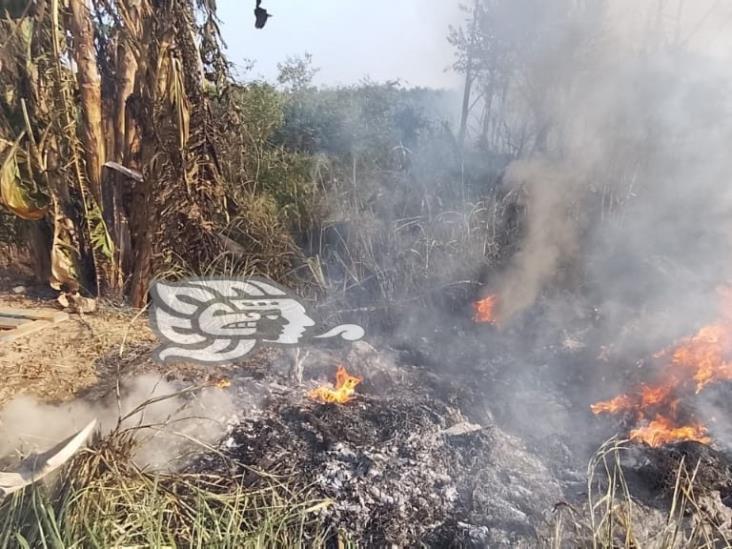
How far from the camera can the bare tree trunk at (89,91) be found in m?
5.12

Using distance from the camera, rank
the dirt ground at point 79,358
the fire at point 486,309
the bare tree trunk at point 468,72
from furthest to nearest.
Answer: the bare tree trunk at point 468,72 < the fire at point 486,309 < the dirt ground at point 79,358

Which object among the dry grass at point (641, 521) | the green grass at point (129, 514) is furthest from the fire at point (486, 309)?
the green grass at point (129, 514)

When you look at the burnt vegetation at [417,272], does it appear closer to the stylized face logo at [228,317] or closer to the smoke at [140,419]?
the smoke at [140,419]

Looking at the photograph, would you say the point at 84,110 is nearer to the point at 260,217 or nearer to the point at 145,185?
the point at 145,185

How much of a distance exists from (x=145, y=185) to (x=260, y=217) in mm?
1363

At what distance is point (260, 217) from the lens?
630cm

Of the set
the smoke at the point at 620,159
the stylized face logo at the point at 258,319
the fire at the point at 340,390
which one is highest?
the smoke at the point at 620,159

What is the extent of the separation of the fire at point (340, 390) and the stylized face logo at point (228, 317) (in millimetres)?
876

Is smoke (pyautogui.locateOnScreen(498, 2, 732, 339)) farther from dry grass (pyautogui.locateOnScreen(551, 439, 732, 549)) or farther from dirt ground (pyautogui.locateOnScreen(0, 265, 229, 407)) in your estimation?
dirt ground (pyautogui.locateOnScreen(0, 265, 229, 407))

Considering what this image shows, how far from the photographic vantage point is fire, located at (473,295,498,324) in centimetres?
602

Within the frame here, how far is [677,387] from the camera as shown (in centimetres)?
429

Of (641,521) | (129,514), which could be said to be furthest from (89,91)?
(641,521)

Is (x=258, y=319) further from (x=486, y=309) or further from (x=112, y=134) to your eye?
(x=486, y=309)

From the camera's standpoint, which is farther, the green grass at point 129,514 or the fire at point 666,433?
the fire at point 666,433
